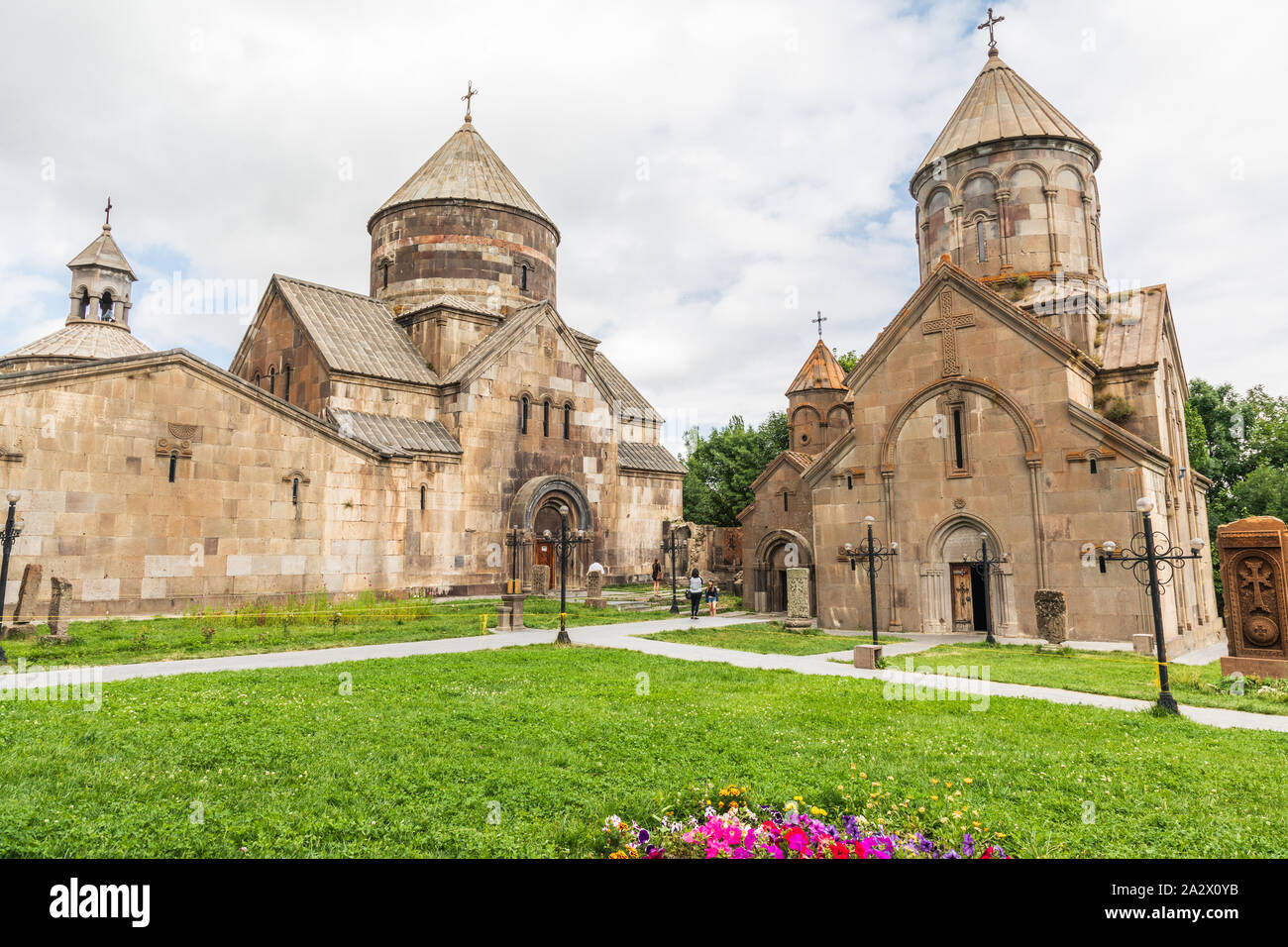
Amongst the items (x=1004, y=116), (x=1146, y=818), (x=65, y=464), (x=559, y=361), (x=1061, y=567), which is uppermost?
(x=1004, y=116)

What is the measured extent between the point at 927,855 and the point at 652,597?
845 inches

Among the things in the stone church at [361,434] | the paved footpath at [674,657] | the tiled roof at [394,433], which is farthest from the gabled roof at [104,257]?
the paved footpath at [674,657]

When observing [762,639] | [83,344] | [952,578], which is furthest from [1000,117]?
[83,344]

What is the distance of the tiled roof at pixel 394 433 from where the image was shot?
2253cm

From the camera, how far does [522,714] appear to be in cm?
827

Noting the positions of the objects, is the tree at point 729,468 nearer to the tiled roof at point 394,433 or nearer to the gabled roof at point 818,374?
the gabled roof at point 818,374

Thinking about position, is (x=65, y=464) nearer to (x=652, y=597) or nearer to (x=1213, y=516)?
(x=652, y=597)

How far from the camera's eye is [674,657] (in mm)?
13602

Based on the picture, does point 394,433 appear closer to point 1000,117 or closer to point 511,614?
point 511,614

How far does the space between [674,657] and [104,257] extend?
3635 cm

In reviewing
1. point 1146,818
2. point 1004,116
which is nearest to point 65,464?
point 1146,818

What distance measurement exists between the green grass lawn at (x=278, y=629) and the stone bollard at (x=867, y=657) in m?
8.01

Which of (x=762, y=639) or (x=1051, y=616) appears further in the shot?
(x=762, y=639)
